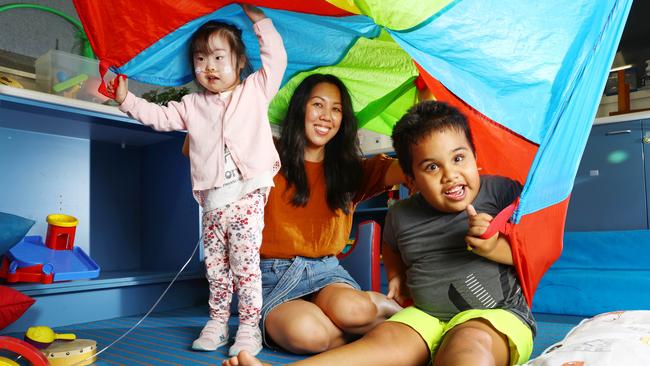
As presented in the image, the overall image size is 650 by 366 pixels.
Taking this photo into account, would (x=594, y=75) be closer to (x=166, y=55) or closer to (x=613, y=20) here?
(x=613, y=20)

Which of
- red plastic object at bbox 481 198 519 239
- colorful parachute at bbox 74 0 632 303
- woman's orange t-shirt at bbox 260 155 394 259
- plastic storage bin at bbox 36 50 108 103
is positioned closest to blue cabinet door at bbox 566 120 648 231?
colorful parachute at bbox 74 0 632 303

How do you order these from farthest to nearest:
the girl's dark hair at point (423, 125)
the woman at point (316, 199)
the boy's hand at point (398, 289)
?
the woman at point (316, 199) → the boy's hand at point (398, 289) → the girl's dark hair at point (423, 125)

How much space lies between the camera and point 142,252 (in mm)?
1846

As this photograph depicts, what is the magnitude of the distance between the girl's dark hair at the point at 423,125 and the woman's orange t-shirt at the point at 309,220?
0.26 meters

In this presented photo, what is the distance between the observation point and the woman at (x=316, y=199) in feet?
3.44

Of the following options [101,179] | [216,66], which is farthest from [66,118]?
[216,66]

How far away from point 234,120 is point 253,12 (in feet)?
0.69

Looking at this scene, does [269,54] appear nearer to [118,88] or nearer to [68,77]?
[118,88]

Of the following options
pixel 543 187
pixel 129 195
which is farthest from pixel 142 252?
pixel 543 187

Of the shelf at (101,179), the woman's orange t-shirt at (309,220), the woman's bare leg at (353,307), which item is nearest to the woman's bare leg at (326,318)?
the woman's bare leg at (353,307)

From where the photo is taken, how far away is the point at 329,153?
46.1 inches

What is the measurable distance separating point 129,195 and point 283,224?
3.30 ft

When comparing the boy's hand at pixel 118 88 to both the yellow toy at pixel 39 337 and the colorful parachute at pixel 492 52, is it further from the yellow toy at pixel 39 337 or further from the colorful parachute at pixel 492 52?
the yellow toy at pixel 39 337

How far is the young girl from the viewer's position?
1.00 metres
